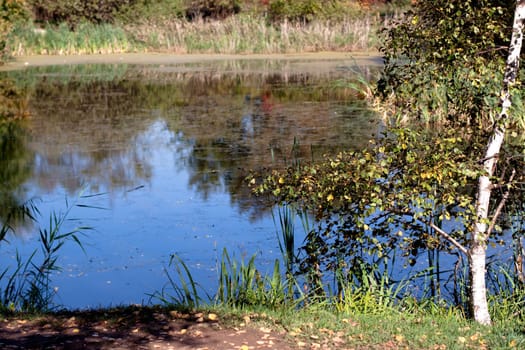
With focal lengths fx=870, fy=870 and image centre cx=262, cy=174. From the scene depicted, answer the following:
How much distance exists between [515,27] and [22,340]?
143 inches

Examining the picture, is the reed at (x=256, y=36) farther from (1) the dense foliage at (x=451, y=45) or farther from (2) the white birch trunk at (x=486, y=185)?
(2) the white birch trunk at (x=486, y=185)

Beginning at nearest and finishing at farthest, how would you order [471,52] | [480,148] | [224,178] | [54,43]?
[471,52] < [480,148] < [224,178] < [54,43]

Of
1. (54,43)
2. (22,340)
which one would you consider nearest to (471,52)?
(22,340)

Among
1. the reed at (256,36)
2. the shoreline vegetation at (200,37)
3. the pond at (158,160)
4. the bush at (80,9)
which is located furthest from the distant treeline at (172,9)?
the pond at (158,160)

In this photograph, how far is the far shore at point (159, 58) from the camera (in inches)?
1060

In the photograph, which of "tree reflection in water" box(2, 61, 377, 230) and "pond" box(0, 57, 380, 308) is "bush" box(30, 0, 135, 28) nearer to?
"tree reflection in water" box(2, 61, 377, 230)

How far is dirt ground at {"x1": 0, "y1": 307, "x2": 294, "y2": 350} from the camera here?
15.9 ft

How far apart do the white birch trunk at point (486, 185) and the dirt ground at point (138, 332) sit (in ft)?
5.01

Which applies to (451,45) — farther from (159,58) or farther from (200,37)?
(200,37)

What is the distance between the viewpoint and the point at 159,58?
93.2 feet

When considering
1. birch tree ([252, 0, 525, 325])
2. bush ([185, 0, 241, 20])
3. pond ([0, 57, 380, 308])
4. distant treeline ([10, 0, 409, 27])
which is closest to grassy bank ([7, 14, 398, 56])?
distant treeline ([10, 0, 409, 27])

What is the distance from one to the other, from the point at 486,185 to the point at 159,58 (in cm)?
2331

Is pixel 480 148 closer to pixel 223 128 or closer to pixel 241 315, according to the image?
pixel 241 315

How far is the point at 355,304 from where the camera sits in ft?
20.0
